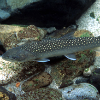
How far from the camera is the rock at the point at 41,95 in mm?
4394

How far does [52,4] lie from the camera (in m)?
7.13

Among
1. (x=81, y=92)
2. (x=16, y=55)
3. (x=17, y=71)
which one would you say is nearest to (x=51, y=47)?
(x=16, y=55)

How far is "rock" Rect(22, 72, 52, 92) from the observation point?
16.6 feet

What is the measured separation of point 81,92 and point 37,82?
187 cm

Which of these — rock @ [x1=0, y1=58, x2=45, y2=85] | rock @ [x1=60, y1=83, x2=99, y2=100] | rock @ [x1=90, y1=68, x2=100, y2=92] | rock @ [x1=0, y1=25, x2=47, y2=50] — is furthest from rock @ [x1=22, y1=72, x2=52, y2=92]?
rock @ [x1=0, y1=25, x2=47, y2=50]

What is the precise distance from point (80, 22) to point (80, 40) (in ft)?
13.3

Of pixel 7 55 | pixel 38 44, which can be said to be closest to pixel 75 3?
pixel 38 44

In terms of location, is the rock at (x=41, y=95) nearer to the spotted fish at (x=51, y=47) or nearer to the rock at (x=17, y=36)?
the spotted fish at (x=51, y=47)

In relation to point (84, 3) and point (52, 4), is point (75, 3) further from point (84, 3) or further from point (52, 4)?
point (52, 4)

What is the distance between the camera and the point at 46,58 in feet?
17.3

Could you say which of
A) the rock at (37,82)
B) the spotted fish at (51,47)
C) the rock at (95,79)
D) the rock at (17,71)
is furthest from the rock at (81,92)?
the rock at (17,71)

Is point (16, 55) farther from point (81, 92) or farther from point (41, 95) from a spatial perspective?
point (81, 92)

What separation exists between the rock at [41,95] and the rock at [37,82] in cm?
35

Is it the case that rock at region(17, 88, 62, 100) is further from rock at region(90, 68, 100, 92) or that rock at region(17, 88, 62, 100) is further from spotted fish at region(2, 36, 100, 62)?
rock at region(90, 68, 100, 92)
